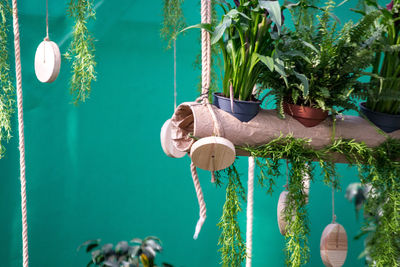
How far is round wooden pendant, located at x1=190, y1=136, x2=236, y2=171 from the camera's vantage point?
0.99 metres

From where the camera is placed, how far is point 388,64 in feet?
3.91

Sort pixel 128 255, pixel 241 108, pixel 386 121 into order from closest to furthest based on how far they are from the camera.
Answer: pixel 241 108 < pixel 386 121 < pixel 128 255

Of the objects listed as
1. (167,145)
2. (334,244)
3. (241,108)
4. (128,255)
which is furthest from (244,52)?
(128,255)

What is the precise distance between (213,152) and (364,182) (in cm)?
51

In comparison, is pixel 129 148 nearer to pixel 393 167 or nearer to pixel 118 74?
pixel 118 74

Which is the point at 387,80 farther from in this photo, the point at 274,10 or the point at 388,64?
the point at 274,10

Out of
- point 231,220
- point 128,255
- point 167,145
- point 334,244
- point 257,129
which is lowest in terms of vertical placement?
point 128,255

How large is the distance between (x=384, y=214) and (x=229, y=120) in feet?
1.78

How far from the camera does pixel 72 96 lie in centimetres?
255

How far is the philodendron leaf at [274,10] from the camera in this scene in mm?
977

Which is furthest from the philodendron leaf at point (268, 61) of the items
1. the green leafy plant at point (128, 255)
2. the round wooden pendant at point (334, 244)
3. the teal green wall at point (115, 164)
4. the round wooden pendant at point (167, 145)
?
the teal green wall at point (115, 164)

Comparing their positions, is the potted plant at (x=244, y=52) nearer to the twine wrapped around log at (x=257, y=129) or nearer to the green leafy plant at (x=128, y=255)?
the twine wrapped around log at (x=257, y=129)

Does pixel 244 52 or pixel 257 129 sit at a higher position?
pixel 244 52

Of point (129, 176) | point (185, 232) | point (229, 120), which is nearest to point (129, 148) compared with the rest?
point (129, 176)
